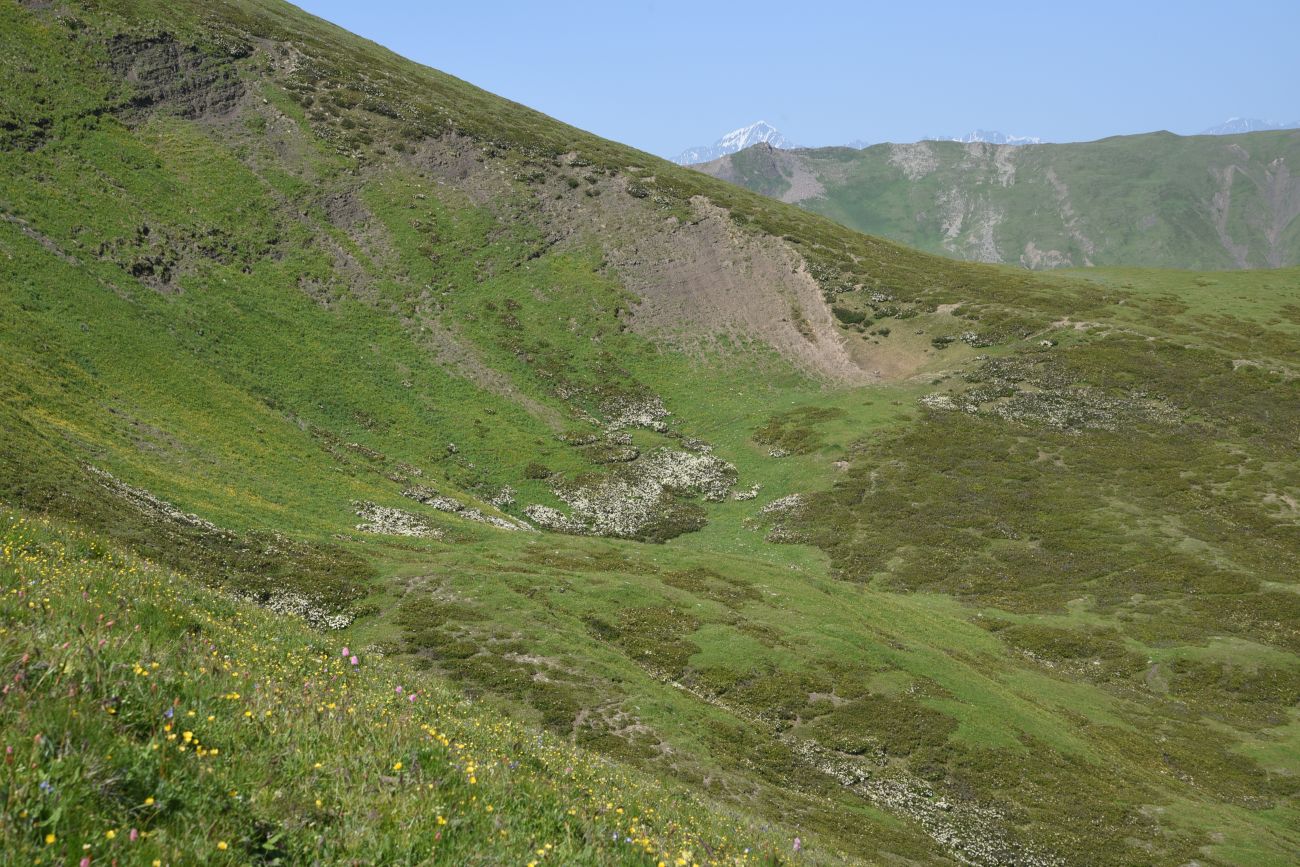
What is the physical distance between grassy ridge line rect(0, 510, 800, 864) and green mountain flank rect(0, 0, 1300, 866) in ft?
0.17

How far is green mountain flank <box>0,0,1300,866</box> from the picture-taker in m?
9.02

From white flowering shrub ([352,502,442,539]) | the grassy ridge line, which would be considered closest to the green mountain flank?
the grassy ridge line

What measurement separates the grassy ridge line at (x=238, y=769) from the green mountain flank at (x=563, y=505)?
0.05m

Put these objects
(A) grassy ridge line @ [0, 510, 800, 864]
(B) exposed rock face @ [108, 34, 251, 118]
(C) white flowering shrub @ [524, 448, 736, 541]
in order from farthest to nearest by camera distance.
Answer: (B) exposed rock face @ [108, 34, 251, 118]
(C) white flowering shrub @ [524, 448, 736, 541]
(A) grassy ridge line @ [0, 510, 800, 864]

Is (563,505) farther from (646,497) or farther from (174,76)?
(174,76)

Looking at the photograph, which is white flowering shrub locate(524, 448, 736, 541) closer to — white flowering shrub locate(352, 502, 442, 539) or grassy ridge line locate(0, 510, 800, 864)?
white flowering shrub locate(352, 502, 442, 539)

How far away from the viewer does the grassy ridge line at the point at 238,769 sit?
5.68 metres

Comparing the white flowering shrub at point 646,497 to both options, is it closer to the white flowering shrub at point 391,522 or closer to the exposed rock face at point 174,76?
the white flowering shrub at point 391,522

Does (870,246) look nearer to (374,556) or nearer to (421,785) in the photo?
(374,556)

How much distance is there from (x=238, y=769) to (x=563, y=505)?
2371 inches

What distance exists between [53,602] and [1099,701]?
4789 centimetres

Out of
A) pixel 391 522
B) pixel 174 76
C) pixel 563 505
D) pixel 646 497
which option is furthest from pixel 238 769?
pixel 174 76

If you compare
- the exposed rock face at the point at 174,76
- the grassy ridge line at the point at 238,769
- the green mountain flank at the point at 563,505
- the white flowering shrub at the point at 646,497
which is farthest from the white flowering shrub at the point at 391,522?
the exposed rock face at the point at 174,76

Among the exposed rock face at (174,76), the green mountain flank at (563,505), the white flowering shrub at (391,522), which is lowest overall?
the white flowering shrub at (391,522)
